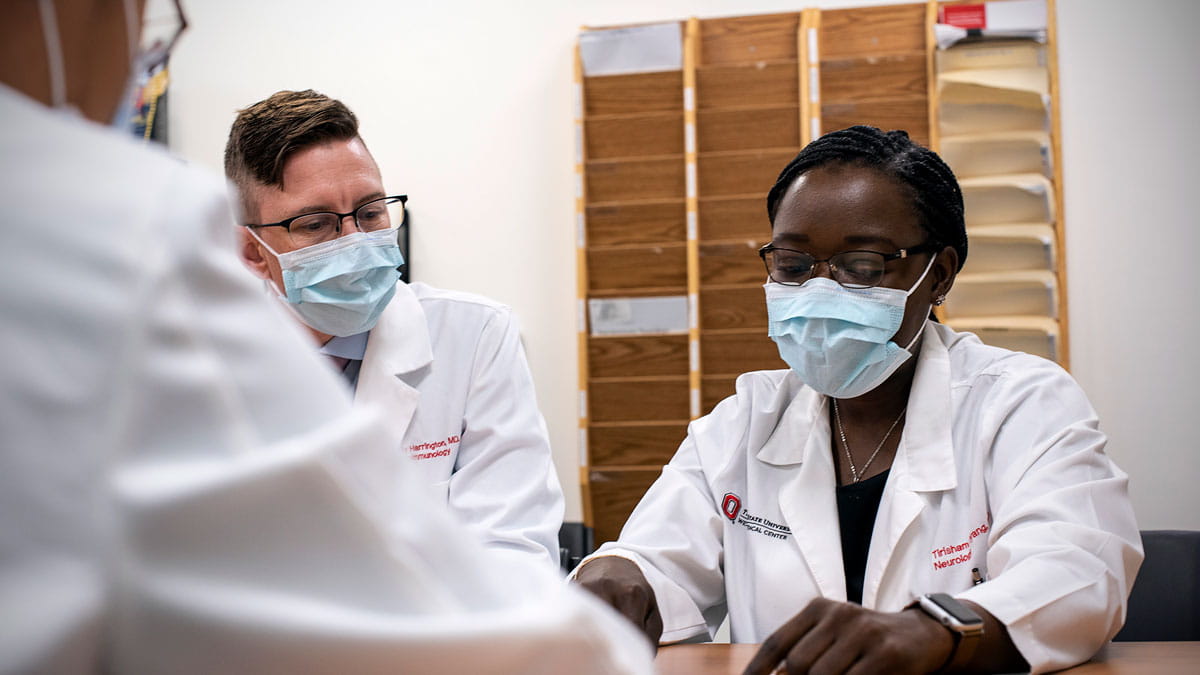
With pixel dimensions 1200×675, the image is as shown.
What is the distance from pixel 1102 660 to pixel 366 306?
128 centimetres

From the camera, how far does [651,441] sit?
3627 mm

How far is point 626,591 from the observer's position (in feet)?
4.23

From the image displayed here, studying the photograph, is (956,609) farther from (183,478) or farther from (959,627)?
(183,478)

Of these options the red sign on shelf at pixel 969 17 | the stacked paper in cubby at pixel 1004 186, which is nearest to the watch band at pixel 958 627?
the stacked paper in cubby at pixel 1004 186

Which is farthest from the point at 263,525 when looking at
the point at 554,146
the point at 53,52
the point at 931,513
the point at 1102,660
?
the point at 554,146

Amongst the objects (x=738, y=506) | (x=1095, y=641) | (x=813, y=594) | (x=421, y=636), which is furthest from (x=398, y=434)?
(x=421, y=636)

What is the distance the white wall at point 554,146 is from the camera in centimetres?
365

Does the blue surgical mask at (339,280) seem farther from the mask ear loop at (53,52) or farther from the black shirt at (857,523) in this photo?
the mask ear loop at (53,52)

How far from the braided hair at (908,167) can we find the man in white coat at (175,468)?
4.13 ft

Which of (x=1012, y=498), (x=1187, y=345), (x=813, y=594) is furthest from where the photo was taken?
(x=1187, y=345)

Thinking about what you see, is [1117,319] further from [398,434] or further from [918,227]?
[398,434]

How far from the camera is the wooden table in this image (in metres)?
1.04

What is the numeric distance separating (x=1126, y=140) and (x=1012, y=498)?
3035 mm

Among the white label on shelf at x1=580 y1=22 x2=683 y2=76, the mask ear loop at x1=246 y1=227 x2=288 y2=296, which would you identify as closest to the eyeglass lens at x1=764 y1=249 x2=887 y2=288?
the mask ear loop at x1=246 y1=227 x2=288 y2=296
